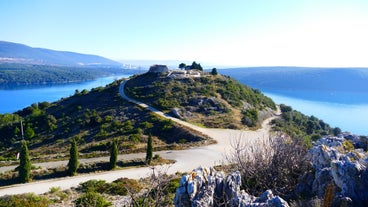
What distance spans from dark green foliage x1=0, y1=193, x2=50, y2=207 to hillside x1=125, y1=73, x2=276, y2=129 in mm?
22668

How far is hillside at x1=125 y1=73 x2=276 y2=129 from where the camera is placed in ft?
119

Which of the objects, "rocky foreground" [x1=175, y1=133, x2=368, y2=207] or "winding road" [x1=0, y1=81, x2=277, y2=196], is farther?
"winding road" [x1=0, y1=81, x2=277, y2=196]

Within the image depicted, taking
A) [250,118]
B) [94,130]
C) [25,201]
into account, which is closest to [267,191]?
[25,201]

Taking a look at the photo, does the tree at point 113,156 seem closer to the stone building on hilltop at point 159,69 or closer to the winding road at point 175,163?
the winding road at point 175,163

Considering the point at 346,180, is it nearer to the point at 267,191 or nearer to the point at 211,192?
the point at 267,191

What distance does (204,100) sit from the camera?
40781mm

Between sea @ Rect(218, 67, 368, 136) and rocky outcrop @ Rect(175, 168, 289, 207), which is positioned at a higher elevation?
rocky outcrop @ Rect(175, 168, 289, 207)

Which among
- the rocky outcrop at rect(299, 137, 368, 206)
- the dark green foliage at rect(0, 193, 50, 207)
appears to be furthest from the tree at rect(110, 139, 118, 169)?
the rocky outcrop at rect(299, 137, 368, 206)

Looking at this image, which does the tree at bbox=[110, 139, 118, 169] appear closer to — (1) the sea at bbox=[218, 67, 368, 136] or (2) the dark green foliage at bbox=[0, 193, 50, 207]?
(2) the dark green foliage at bbox=[0, 193, 50, 207]

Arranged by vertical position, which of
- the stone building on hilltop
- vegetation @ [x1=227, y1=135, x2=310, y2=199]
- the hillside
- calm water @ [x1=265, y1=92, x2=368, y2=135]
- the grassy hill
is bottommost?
calm water @ [x1=265, y1=92, x2=368, y2=135]

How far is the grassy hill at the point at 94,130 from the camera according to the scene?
1127 inches

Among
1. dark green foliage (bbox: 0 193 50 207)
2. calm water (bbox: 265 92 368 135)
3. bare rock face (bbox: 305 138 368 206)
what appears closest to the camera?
bare rock face (bbox: 305 138 368 206)

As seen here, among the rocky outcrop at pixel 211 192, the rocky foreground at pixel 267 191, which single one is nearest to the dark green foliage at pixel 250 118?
the rocky foreground at pixel 267 191

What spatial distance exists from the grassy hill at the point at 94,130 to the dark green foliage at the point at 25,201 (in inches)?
444
